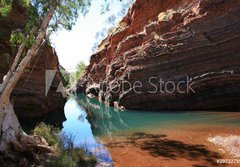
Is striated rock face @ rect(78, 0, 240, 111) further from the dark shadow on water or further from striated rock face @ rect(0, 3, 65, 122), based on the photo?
the dark shadow on water

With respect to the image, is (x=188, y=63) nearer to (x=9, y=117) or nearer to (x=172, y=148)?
(x=172, y=148)

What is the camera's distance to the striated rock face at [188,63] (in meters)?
22.0

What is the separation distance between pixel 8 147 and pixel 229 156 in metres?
7.86

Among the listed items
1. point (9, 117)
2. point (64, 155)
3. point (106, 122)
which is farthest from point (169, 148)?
point (106, 122)

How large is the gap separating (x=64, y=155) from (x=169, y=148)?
5.11m

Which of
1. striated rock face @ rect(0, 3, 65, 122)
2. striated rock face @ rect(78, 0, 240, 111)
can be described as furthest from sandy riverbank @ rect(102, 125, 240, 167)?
striated rock face @ rect(0, 3, 65, 122)

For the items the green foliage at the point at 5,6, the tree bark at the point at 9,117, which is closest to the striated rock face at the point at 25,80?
the green foliage at the point at 5,6

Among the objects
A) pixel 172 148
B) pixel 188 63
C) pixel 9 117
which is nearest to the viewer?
pixel 9 117

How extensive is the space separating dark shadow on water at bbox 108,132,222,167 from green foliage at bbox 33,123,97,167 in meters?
2.67

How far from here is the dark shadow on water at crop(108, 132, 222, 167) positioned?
31.2 feet

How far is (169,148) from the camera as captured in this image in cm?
1121

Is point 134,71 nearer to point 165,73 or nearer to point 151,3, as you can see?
point 165,73

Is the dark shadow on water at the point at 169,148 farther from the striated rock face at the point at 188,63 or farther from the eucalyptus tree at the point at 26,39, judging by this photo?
the striated rock face at the point at 188,63

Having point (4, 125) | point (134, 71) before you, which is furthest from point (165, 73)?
point (4, 125)
